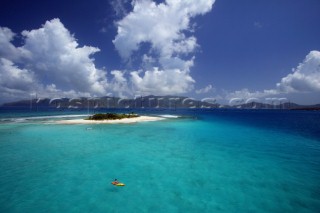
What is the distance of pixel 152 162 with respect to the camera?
17.4 meters

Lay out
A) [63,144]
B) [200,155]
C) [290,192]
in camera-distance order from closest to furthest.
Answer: [290,192] → [200,155] → [63,144]

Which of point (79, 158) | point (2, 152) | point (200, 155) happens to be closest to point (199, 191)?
point (200, 155)

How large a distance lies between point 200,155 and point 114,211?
491 inches

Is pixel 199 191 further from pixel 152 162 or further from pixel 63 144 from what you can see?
pixel 63 144

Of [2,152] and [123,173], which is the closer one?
[123,173]

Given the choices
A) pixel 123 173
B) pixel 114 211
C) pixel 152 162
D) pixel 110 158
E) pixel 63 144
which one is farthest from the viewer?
pixel 63 144

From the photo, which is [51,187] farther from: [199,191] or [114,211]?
[199,191]

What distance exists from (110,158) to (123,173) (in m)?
4.39

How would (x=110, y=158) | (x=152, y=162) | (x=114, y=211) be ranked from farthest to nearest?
(x=110, y=158)
(x=152, y=162)
(x=114, y=211)

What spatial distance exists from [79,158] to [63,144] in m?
7.76

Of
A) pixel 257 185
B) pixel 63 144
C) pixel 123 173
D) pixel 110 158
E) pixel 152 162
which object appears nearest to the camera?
pixel 257 185

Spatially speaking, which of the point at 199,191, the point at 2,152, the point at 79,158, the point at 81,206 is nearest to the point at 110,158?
the point at 79,158

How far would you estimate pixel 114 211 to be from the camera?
952 centimetres

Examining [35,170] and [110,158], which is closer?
[35,170]
